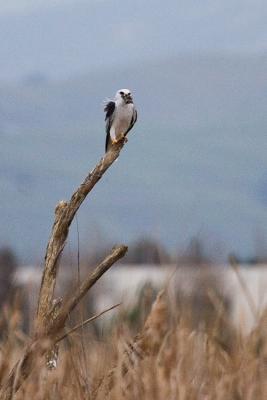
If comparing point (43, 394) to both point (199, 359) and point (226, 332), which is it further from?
point (226, 332)

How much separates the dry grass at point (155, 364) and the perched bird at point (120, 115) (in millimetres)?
2356

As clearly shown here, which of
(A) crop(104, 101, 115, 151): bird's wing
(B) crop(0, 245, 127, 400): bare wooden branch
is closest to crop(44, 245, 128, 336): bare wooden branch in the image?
(B) crop(0, 245, 127, 400): bare wooden branch

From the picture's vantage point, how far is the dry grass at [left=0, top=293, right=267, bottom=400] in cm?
410

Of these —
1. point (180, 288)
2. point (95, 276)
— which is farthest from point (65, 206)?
point (180, 288)

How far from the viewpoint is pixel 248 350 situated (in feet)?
A: 15.4

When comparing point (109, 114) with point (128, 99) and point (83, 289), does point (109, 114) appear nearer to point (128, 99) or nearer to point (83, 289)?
point (128, 99)

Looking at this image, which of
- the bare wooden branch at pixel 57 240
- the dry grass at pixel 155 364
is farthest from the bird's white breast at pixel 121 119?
the dry grass at pixel 155 364

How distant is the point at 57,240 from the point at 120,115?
3151 mm

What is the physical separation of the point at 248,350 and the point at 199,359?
0.23 meters

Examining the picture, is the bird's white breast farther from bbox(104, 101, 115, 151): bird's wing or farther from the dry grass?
the dry grass

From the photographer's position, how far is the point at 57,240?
4859mm

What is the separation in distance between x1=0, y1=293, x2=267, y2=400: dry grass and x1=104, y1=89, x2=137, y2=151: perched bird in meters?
2.36

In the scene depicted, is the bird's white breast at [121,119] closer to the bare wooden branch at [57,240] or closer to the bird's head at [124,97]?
the bird's head at [124,97]

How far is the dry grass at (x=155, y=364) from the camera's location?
410cm
